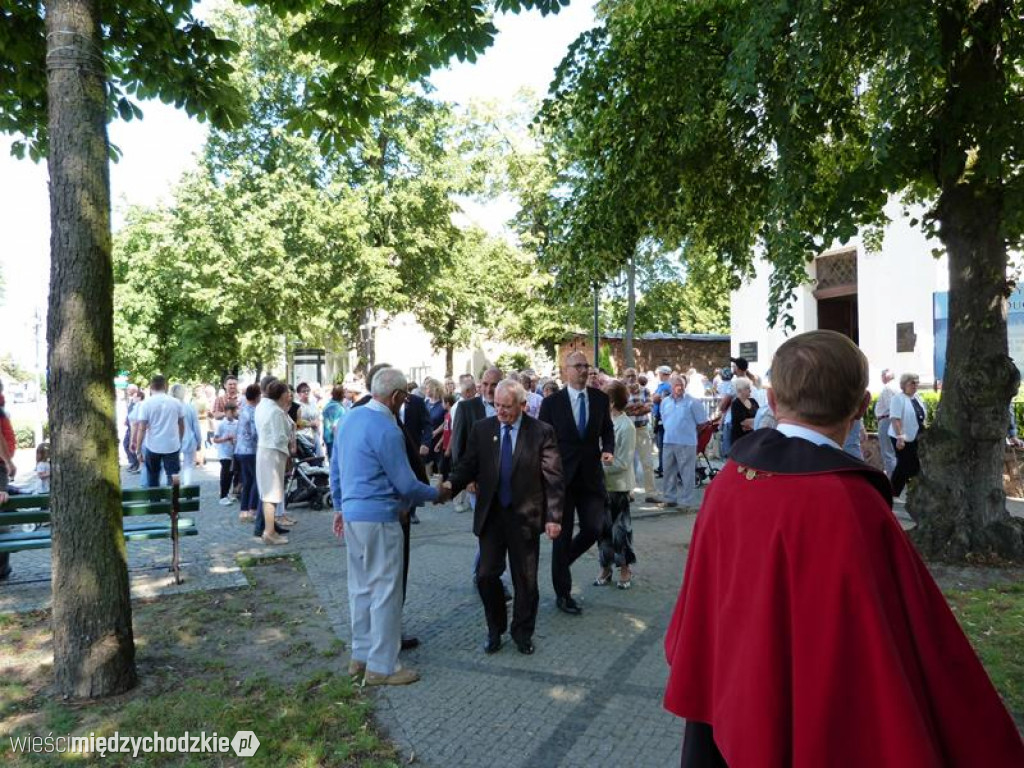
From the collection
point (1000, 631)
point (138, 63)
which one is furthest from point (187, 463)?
point (1000, 631)

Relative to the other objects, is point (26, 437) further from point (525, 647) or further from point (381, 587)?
point (525, 647)

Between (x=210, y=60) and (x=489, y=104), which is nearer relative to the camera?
(x=210, y=60)

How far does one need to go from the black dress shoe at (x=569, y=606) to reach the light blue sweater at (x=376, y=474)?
1967 mm

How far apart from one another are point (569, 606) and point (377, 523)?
218 centimetres

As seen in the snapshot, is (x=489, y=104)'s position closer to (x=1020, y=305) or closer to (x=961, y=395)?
(x=1020, y=305)

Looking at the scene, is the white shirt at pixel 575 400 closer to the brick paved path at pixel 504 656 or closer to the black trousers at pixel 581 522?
the black trousers at pixel 581 522

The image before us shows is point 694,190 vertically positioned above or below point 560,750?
above

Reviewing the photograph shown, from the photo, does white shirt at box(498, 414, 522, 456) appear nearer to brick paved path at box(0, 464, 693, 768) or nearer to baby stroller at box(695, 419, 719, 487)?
brick paved path at box(0, 464, 693, 768)

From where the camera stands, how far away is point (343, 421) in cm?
510

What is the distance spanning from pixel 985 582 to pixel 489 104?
98.5ft

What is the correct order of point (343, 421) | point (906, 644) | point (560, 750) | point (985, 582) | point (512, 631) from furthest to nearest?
point (985, 582) < point (512, 631) < point (343, 421) < point (560, 750) < point (906, 644)

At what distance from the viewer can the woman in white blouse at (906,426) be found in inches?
416

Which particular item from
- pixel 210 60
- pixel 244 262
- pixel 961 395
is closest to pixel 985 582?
pixel 961 395

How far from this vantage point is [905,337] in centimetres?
2142
